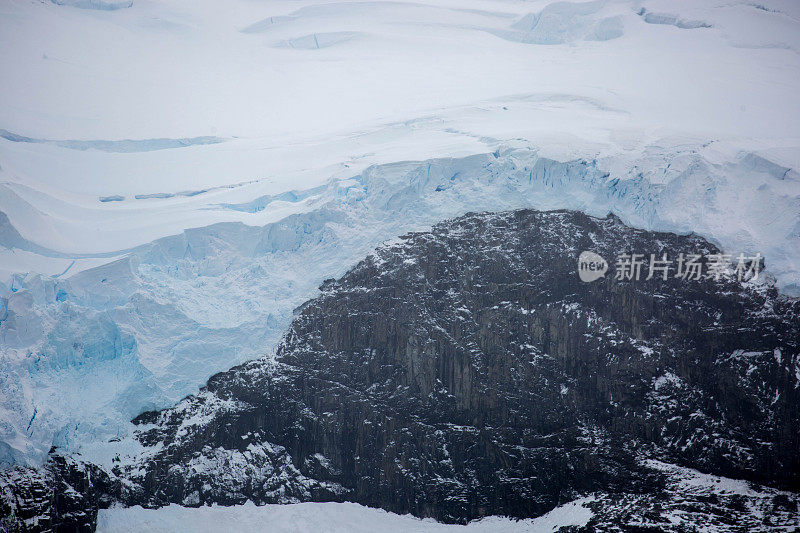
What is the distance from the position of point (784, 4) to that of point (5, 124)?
7282cm

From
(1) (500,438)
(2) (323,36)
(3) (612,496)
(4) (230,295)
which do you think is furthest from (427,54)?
(3) (612,496)

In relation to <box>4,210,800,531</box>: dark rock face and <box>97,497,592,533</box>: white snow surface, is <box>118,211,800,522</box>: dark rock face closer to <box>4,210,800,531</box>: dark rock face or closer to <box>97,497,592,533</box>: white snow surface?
<box>4,210,800,531</box>: dark rock face

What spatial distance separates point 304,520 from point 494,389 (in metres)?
16.2

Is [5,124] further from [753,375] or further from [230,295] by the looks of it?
[753,375]

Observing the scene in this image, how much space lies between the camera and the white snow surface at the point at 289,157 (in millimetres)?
53188

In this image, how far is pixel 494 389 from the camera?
57.0 m

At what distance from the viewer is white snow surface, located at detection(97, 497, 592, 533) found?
52.0 meters

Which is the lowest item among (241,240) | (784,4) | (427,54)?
(241,240)

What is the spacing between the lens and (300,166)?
63469mm

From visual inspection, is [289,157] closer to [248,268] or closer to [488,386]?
[248,268]

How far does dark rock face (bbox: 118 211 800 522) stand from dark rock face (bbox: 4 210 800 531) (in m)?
0.11

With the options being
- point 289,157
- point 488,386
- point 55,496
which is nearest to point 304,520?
point 488,386

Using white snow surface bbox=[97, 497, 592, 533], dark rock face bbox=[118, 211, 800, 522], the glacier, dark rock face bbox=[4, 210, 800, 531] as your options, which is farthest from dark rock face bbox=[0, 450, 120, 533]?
dark rock face bbox=[118, 211, 800, 522]

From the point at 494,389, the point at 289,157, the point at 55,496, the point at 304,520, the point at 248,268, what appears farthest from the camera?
the point at 289,157
